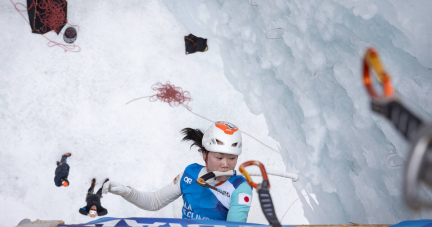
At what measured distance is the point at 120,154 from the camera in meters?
2.94

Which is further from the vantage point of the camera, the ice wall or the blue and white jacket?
the blue and white jacket

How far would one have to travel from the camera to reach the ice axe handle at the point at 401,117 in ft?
1.47

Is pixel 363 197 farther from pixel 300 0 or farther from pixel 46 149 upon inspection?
pixel 46 149

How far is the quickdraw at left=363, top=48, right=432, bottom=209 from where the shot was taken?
Answer: 1.31ft

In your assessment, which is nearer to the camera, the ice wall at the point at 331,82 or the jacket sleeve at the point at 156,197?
the ice wall at the point at 331,82

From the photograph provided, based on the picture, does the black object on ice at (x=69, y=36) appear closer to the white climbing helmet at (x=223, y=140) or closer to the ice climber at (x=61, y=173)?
the ice climber at (x=61, y=173)

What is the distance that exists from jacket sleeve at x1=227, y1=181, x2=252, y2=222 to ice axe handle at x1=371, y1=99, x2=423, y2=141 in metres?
1.16

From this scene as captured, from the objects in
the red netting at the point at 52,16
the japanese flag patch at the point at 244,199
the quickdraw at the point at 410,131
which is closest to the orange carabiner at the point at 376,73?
the quickdraw at the point at 410,131

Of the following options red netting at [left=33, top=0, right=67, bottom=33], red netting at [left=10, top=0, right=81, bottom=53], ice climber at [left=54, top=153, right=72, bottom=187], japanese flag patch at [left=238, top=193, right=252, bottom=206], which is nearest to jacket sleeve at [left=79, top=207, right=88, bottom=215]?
japanese flag patch at [left=238, top=193, right=252, bottom=206]

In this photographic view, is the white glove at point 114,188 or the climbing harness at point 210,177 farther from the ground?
the climbing harness at point 210,177

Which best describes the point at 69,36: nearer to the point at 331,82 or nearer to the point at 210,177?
the point at 210,177

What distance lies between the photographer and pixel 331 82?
6.44ft

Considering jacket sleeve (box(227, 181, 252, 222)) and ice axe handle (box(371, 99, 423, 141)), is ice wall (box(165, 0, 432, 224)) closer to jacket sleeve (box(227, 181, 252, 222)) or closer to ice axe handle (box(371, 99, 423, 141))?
jacket sleeve (box(227, 181, 252, 222))

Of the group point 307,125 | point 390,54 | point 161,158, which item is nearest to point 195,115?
point 161,158
